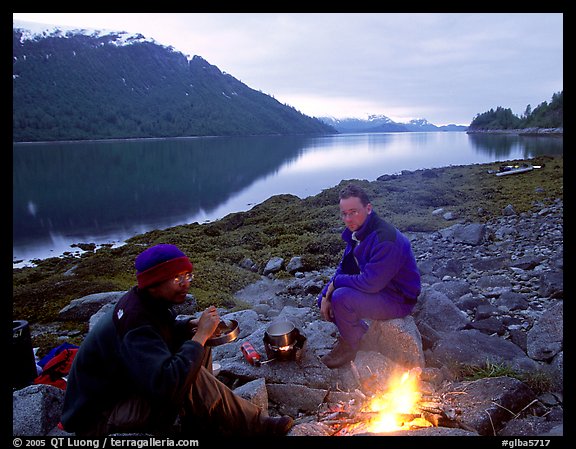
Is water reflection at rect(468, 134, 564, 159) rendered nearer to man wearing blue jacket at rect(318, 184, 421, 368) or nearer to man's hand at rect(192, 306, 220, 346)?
man wearing blue jacket at rect(318, 184, 421, 368)

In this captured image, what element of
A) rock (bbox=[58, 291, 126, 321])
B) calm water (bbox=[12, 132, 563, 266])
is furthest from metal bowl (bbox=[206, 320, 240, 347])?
calm water (bbox=[12, 132, 563, 266])

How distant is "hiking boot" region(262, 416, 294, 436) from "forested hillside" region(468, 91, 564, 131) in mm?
90681

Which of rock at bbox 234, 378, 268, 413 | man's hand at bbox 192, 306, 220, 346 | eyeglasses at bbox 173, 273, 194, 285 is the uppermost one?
eyeglasses at bbox 173, 273, 194, 285

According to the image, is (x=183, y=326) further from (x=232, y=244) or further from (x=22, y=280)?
(x=22, y=280)

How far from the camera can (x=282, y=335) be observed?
4.50 metres

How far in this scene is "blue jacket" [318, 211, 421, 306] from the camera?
4.29 meters

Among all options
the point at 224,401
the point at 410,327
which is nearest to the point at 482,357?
the point at 410,327

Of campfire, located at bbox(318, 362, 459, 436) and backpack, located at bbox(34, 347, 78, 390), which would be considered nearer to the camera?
campfire, located at bbox(318, 362, 459, 436)

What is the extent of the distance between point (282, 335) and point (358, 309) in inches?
38.6

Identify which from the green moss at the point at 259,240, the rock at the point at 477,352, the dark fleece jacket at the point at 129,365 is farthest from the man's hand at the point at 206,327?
the green moss at the point at 259,240

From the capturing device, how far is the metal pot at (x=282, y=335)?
14.8ft

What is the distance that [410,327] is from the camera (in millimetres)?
4691

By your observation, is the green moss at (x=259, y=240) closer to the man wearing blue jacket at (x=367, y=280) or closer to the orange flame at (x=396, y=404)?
the man wearing blue jacket at (x=367, y=280)

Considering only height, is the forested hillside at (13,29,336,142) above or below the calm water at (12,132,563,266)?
above
